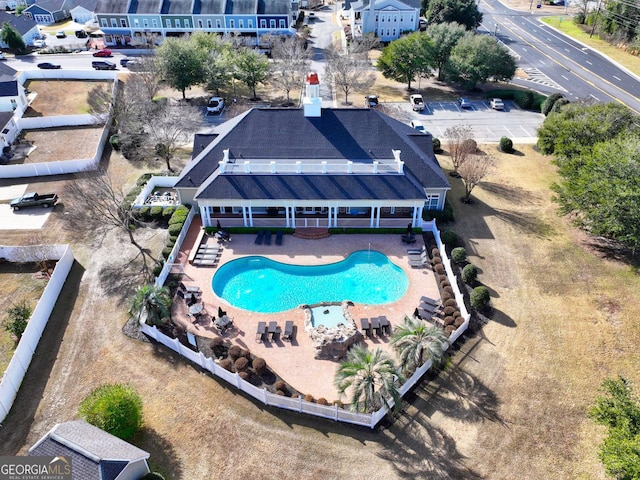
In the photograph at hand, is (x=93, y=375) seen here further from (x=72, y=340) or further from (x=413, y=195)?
(x=413, y=195)

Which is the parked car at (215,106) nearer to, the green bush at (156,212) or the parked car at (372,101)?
the parked car at (372,101)

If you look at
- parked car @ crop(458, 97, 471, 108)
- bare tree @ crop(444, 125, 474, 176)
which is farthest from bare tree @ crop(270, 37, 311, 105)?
bare tree @ crop(444, 125, 474, 176)

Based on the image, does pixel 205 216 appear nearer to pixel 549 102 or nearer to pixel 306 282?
pixel 306 282

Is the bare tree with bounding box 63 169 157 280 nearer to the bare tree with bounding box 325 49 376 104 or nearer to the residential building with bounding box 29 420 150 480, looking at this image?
the residential building with bounding box 29 420 150 480

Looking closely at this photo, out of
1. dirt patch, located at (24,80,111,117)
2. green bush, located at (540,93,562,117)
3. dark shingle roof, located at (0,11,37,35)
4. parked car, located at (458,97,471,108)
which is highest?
green bush, located at (540,93,562,117)

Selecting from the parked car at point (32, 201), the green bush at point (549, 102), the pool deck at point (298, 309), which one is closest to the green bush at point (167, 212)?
the pool deck at point (298, 309)

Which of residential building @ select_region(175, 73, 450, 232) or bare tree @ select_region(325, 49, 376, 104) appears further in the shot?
bare tree @ select_region(325, 49, 376, 104)
